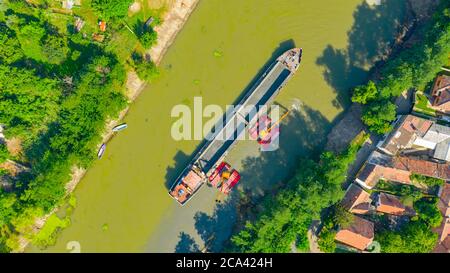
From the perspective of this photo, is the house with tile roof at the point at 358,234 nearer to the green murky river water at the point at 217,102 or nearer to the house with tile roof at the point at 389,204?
the house with tile roof at the point at 389,204

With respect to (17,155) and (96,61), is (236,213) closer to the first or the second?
(96,61)

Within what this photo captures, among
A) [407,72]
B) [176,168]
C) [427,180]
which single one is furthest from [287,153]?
[427,180]

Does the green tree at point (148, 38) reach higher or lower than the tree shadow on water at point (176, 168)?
higher

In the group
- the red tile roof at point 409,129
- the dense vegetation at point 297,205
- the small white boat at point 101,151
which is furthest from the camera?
the small white boat at point 101,151

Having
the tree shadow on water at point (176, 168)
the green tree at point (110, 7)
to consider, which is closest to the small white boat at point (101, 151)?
the tree shadow on water at point (176, 168)

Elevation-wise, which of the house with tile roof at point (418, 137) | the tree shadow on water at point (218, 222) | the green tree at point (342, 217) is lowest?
the tree shadow on water at point (218, 222)

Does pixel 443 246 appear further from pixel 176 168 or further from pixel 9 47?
pixel 9 47
